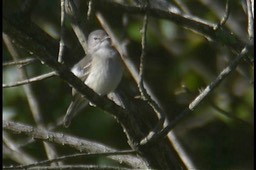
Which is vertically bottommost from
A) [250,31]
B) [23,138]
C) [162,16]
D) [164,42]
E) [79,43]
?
[250,31]

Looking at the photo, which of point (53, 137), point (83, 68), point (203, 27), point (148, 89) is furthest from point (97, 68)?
point (53, 137)

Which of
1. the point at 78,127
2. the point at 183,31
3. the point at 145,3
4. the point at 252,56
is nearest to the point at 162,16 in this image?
the point at 145,3

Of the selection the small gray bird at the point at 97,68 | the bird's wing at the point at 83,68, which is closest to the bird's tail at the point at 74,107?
the small gray bird at the point at 97,68

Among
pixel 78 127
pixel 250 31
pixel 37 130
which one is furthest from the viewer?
pixel 78 127

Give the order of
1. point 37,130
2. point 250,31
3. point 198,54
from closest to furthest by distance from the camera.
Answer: point 250,31 < point 37,130 < point 198,54

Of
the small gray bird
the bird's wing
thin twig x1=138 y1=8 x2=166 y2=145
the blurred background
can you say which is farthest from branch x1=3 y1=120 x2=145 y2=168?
the blurred background

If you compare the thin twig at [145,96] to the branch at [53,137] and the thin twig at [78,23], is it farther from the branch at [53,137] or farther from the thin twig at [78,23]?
the thin twig at [78,23]

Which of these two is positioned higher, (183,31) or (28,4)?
(183,31)

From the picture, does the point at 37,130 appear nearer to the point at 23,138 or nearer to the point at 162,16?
the point at 162,16

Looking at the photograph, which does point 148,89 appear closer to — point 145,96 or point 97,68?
point 97,68
